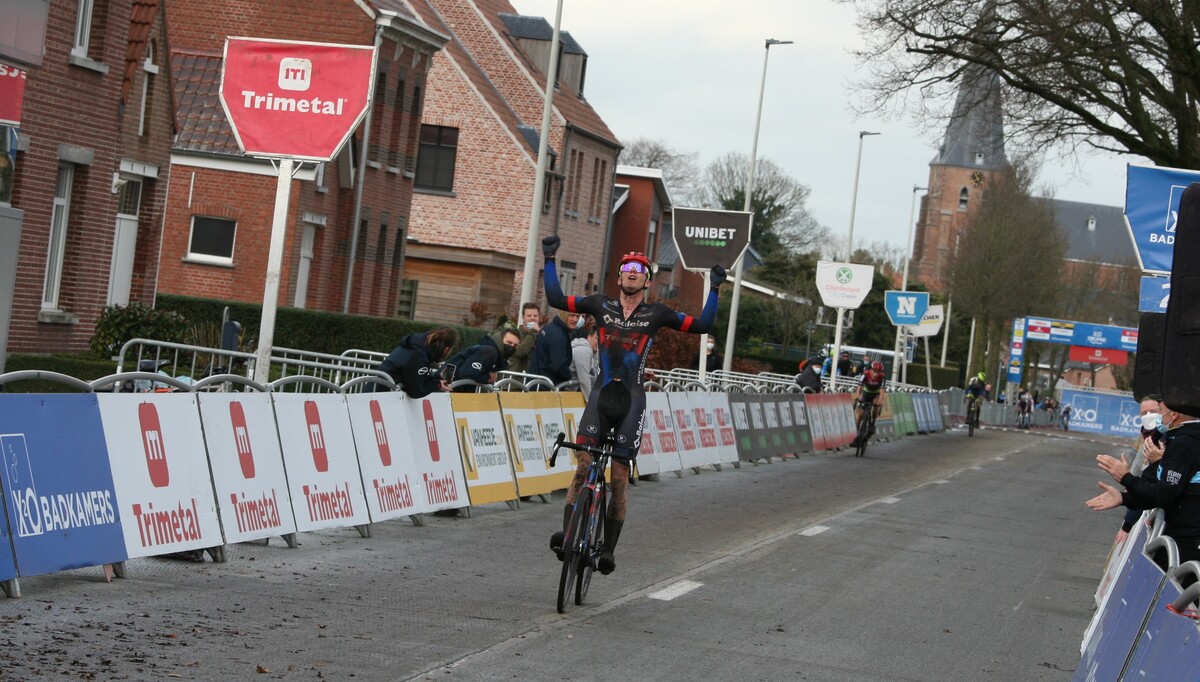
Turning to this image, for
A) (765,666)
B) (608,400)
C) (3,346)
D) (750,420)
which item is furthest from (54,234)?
(765,666)

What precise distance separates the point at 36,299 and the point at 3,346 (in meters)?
13.0

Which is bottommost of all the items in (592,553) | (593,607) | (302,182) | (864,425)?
(593,607)

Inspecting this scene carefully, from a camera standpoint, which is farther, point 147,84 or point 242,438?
point 147,84

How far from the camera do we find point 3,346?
40.5 feet

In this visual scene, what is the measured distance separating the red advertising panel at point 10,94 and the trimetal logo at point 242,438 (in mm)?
4000

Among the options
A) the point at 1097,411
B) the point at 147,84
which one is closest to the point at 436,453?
the point at 147,84

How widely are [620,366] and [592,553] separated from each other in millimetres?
1182

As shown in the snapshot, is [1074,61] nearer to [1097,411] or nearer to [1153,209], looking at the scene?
[1153,209]

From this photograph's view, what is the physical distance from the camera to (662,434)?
68.8 feet

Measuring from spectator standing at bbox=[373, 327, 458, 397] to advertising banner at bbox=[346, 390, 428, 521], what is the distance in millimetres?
183

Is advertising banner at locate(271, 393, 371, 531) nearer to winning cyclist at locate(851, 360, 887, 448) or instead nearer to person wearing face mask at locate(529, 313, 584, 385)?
person wearing face mask at locate(529, 313, 584, 385)

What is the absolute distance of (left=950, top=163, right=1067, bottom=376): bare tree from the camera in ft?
292

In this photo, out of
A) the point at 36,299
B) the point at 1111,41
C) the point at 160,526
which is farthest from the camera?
the point at 1111,41

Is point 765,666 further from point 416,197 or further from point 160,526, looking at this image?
point 416,197
